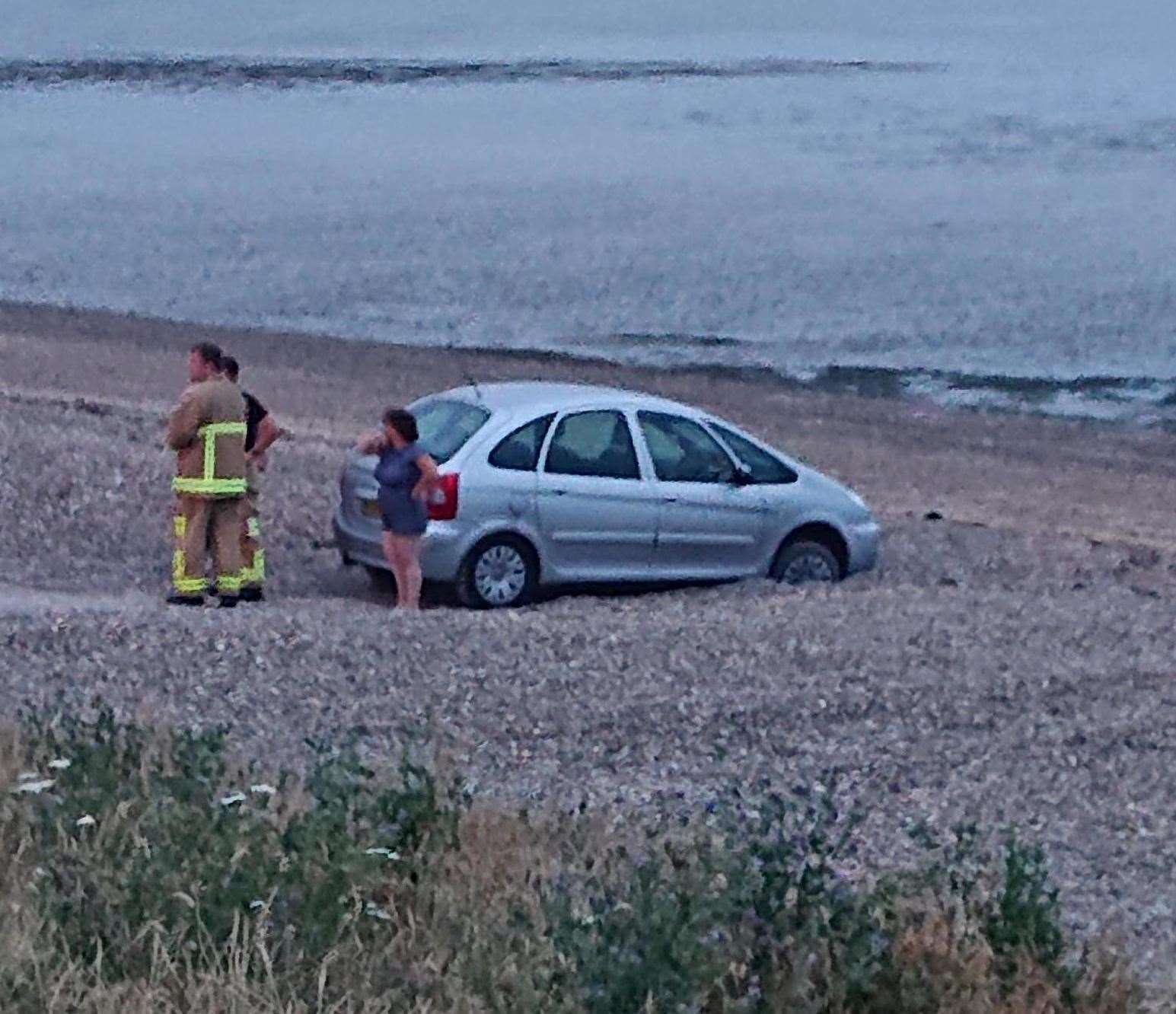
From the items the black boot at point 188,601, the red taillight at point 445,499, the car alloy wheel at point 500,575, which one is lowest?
the black boot at point 188,601

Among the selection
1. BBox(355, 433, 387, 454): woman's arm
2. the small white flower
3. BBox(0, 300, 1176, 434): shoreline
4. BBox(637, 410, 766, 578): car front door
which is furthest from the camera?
BBox(0, 300, 1176, 434): shoreline

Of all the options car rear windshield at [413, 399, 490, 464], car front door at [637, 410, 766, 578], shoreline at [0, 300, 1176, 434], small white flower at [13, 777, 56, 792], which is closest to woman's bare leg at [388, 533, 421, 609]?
car rear windshield at [413, 399, 490, 464]

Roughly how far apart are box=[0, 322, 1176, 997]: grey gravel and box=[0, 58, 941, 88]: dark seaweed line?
79048 mm

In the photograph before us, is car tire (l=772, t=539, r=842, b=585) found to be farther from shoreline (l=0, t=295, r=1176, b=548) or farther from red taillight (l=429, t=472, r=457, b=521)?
shoreline (l=0, t=295, r=1176, b=548)

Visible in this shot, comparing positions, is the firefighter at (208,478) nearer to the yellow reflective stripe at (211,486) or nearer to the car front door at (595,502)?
the yellow reflective stripe at (211,486)

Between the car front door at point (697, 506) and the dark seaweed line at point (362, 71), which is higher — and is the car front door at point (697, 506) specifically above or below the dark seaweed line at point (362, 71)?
below

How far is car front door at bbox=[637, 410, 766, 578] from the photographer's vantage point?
1623 cm

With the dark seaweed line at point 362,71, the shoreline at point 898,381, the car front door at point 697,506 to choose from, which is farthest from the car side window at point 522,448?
the dark seaweed line at point 362,71

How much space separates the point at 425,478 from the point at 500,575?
1.13m

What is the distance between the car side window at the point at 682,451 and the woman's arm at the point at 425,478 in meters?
1.88

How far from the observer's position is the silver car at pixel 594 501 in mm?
15539

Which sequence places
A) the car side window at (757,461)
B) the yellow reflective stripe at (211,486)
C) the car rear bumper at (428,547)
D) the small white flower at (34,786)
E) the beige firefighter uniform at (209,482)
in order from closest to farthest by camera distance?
the small white flower at (34,786), the beige firefighter uniform at (209,482), the yellow reflective stripe at (211,486), the car rear bumper at (428,547), the car side window at (757,461)

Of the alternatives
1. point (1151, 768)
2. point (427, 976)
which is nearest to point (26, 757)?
point (427, 976)

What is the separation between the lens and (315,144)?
70.8 meters
